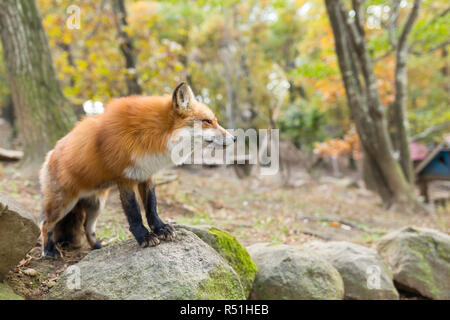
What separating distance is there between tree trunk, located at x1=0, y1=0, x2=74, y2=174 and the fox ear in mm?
3452

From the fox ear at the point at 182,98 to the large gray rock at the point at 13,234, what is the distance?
1.33 metres

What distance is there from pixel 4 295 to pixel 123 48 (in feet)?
24.0

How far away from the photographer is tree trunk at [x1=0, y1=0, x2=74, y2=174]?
495 cm

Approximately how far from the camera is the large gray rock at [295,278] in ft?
10.1

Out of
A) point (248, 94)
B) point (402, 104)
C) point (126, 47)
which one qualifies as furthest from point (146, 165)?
point (248, 94)

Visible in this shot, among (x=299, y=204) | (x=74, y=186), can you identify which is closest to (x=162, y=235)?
(x=74, y=186)

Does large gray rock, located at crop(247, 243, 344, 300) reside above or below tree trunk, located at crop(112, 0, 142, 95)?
below

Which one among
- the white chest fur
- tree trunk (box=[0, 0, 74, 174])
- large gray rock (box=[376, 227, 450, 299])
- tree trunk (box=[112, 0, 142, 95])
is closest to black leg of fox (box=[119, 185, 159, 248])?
the white chest fur

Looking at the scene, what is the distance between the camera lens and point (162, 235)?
2.58m

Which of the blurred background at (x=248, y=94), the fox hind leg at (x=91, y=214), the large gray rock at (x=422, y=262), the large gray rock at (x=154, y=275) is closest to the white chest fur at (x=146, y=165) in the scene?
the large gray rock at (x=154, y=275)

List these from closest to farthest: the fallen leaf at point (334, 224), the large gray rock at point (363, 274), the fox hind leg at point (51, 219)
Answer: the fox hind leg at point (51, 219)
the large gray rock at point (363, 274)
the fallen leaf at point (334, 224)

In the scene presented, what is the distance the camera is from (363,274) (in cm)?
357

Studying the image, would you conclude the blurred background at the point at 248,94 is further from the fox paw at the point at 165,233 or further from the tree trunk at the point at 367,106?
the fox paw at the point at 165,233

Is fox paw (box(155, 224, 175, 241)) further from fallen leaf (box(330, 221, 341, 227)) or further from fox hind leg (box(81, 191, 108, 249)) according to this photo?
fallen leaf (box(330, 221, 341, 227))
